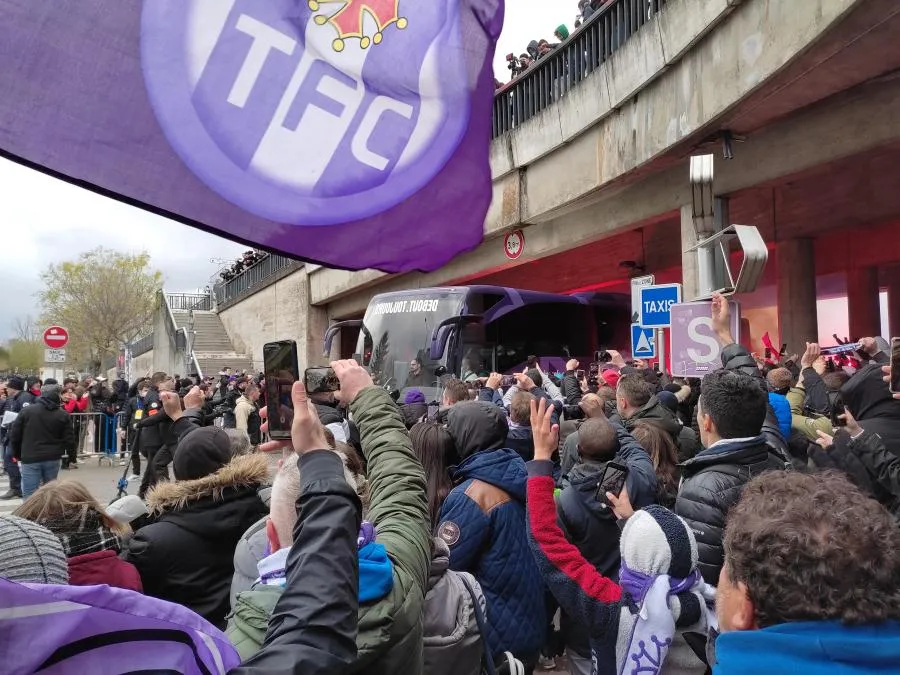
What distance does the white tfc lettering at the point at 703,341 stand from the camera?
6145 millimetres

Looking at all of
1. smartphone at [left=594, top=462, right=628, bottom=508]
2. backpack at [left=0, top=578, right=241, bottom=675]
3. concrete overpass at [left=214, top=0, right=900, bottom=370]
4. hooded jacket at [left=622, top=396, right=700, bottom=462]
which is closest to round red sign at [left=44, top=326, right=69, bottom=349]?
concrete overpass at [left=214, top=0, right=900, bottom=370]

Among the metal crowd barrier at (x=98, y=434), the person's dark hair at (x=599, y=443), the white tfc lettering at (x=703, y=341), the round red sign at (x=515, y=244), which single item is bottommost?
the metal crowd barrier at (x=98, y=434)

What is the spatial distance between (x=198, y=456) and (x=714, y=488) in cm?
239

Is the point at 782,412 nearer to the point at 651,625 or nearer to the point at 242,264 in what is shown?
the point at 651,625

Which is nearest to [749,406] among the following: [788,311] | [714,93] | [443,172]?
[443,172]

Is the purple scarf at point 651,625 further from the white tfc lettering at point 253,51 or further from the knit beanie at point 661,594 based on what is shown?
the white tfc lettering at point 253,51

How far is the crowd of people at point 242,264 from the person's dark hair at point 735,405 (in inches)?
1328

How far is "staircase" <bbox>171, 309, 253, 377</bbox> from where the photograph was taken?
3556cm

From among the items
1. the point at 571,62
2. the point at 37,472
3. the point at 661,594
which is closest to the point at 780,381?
the point at 661,594

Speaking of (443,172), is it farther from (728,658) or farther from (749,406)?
(728,658)

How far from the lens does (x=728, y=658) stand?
4.65 feet

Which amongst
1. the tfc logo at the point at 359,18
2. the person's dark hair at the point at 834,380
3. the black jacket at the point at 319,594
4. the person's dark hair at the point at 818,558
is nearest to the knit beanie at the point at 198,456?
the tfc logo at the point at 359,18

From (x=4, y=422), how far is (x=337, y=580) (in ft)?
51.2

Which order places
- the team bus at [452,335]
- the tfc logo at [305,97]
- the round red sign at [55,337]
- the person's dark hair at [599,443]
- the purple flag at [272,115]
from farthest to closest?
1. the round red sign at [55,337]
2. the team bus at [452,335]
3. the person's dark hair at [599,443]
4. the tfc logo at [305,97]
5. the purple flag at [272,115]
